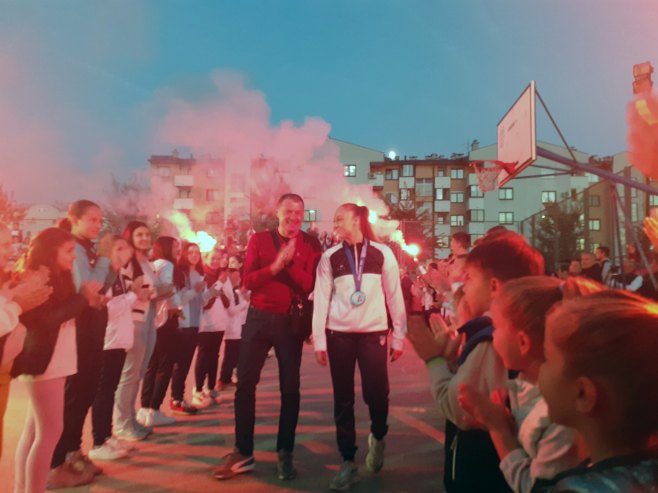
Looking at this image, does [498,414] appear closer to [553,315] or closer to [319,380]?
[553,315]

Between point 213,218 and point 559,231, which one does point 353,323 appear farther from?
point 213,218

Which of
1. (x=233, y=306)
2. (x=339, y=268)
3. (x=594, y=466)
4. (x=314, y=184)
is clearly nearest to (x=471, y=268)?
(x=594, y=466)

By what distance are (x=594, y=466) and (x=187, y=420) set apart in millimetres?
5861

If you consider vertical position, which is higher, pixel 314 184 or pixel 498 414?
pixel 314 184

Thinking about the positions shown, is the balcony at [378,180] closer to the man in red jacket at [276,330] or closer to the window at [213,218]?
the window at [213,218]

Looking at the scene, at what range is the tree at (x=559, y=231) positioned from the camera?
10281 millimetres

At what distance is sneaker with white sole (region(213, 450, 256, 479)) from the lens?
4520mm

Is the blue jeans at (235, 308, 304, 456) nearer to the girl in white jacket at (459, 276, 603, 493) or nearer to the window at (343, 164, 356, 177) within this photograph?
the girl in white jacket at (459, 276, 603, 493)

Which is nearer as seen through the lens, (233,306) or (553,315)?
(553,315)

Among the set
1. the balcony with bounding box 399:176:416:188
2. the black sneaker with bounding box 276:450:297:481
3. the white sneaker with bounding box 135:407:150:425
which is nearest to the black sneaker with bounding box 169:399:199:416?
the white sneaker with bounding box 135:407:150:425

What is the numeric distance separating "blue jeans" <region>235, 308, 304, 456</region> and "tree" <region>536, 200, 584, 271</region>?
23.2ft

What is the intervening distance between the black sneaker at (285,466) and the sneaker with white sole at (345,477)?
14.0 inches

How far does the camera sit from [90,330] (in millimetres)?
4562

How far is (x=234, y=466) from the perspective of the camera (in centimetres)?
457
